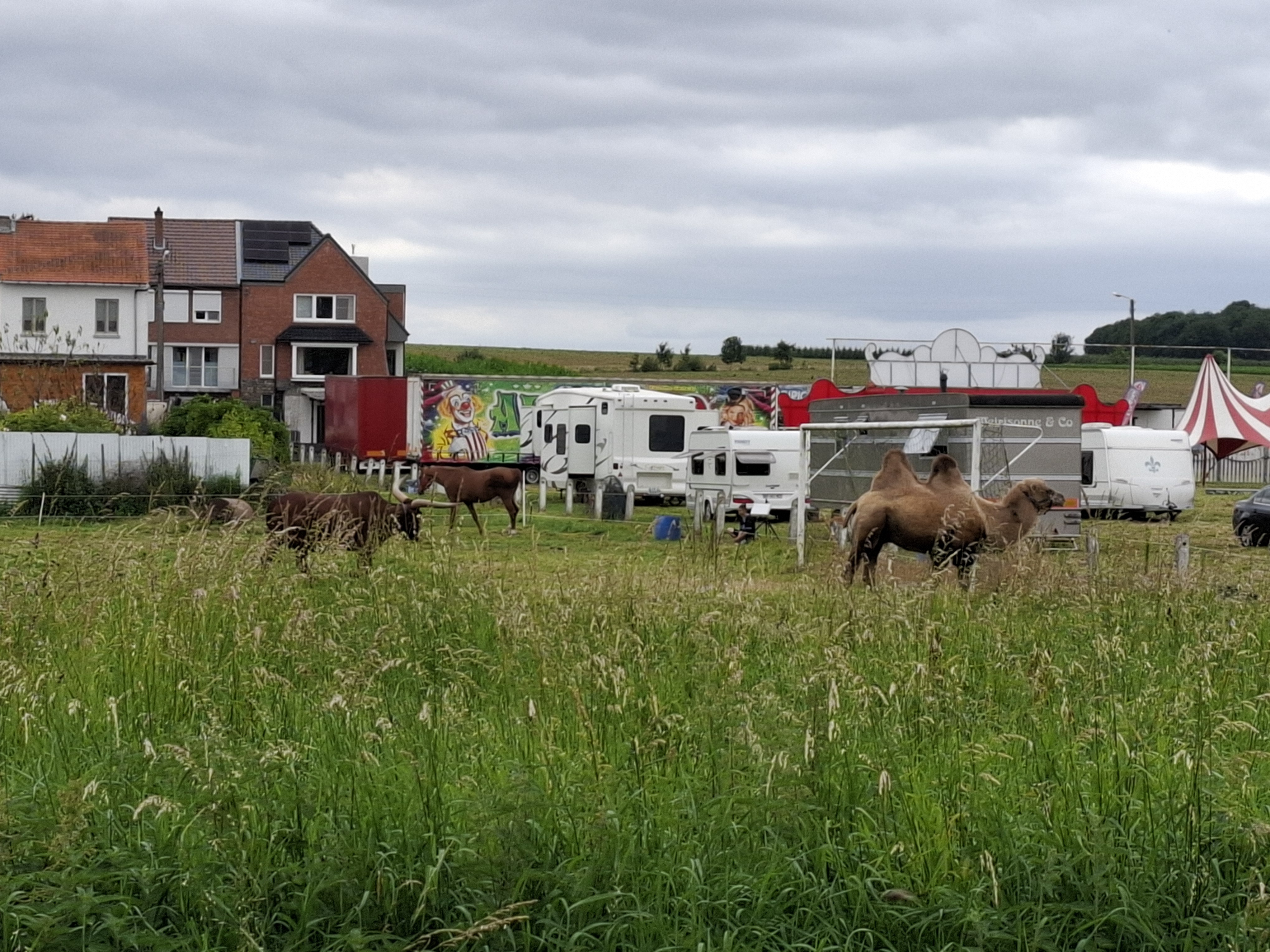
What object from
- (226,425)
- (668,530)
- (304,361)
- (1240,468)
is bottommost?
(668,530)

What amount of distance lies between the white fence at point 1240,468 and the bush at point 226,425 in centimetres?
3161

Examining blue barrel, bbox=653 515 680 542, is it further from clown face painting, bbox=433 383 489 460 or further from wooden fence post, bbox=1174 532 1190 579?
clown face painting, bbox=433 383 489 460

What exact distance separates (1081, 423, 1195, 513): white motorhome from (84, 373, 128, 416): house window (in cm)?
2912

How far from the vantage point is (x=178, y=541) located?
8.68m

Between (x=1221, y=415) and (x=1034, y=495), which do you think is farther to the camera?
(x=1221, y=415)

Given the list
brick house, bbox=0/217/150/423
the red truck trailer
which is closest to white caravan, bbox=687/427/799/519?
the red truck trailer

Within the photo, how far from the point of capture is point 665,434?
32094 mm

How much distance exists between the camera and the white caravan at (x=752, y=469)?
88.7 feet

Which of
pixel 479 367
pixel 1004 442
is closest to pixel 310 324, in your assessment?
pixel 479 367

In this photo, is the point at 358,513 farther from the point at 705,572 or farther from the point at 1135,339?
the point at 1135,339

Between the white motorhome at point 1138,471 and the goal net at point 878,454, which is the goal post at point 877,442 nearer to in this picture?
the goal net at point 878,454

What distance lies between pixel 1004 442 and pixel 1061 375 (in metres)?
51.3

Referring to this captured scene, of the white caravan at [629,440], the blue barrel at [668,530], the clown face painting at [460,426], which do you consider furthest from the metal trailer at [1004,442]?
the clown face painting at [460,426]

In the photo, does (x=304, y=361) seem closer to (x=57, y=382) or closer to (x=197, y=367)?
(x=197, y=367)
